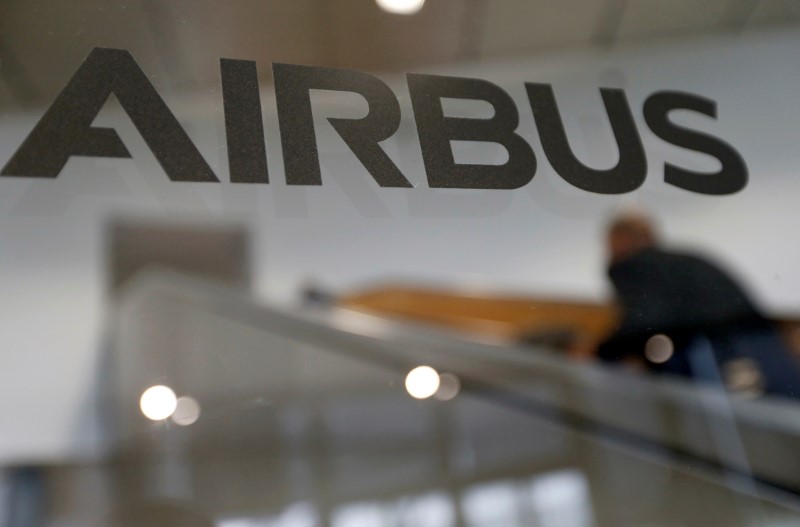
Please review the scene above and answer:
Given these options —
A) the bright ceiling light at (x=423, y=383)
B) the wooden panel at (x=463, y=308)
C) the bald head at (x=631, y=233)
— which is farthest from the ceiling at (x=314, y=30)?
the wooden panel at (x=463, y=308)

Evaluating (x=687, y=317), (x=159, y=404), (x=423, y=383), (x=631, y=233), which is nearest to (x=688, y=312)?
(x=687, y=317)

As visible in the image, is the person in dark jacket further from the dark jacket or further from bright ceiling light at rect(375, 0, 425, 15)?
bright ceiling light at rect(375, 0, 425, 15)

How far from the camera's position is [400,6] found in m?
0.70

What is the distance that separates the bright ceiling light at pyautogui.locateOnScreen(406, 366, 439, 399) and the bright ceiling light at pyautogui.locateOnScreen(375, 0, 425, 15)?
44.3 inches

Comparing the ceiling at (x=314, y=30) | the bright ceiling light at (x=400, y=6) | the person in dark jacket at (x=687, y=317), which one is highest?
the bright ceiling light at (x=400, y=6)

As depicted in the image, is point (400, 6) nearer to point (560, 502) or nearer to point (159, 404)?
point (560, 502)

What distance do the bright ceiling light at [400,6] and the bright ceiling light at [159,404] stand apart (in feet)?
2.26

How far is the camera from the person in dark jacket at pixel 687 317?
67 centimetres

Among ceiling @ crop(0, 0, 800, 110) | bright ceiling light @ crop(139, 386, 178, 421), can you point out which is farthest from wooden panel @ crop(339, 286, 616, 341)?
ceiling @ crop(0, 0, 800, 110)

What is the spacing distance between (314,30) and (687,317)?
1.34 ft

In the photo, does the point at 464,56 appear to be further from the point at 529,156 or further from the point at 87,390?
the point at 87,390

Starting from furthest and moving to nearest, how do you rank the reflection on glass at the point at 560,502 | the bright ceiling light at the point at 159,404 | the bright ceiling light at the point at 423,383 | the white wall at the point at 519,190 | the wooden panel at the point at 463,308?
the wooden panel at the point at 463,308
the bright ceiling light at the point at 423,383
the bright ceiling light at the point at 159,404
the reflection on glass at the point at 560,502
the white wall at the point at 519,190

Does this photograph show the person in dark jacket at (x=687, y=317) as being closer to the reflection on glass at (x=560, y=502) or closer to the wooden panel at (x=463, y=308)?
the reflection on glass at (x=560, y=502)

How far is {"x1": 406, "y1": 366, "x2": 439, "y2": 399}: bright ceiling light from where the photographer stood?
5.64 ft
